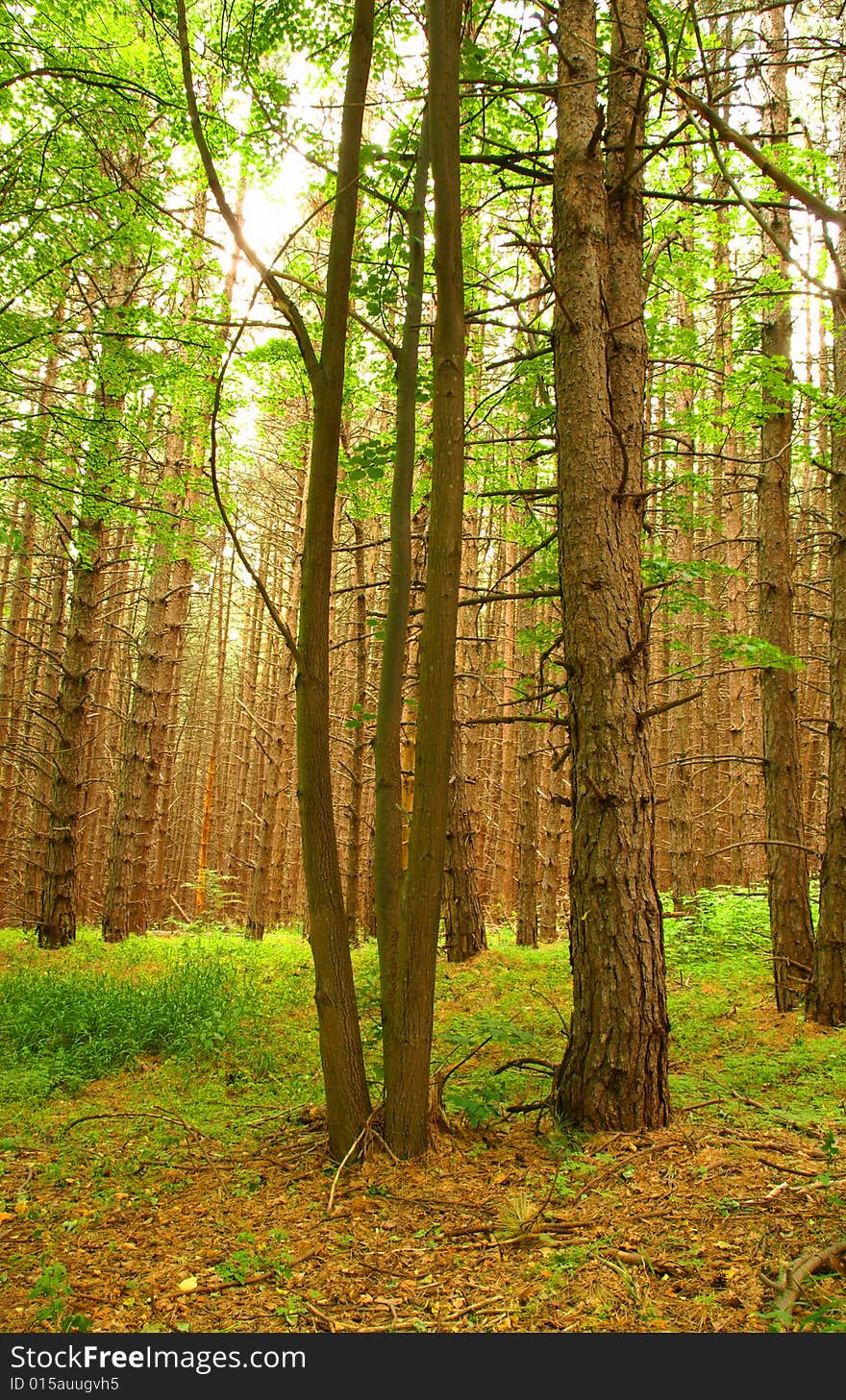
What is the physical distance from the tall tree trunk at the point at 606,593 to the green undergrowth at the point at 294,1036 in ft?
2.37

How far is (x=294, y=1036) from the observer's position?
682 cm

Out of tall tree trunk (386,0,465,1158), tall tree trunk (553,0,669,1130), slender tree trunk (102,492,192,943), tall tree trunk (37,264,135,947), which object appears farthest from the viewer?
slender tree trunk (102,492,192,943)

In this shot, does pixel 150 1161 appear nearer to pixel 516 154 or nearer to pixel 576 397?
pixel 576 397

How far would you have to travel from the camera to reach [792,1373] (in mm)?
2330

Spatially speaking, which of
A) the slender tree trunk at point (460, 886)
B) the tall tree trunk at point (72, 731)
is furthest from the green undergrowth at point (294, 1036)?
the tall tree trunk at point (72, 731)

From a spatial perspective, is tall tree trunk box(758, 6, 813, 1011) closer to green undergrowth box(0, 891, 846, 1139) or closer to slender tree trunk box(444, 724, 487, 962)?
green undergrowth box(0, 891, 846, 1139)

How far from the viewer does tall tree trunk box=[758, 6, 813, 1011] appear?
7.49 metres

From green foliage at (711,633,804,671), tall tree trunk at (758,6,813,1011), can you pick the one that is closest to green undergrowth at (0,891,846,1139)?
tall tree trunk at (758,6,813,1011)

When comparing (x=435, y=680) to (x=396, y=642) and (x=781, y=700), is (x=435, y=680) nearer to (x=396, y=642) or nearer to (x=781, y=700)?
(x=396, y=642)

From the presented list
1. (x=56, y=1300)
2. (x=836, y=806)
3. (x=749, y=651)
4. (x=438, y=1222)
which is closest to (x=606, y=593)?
(x=749, y=651)

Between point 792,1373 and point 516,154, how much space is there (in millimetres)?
6005

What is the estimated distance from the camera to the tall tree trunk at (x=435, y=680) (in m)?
4.04

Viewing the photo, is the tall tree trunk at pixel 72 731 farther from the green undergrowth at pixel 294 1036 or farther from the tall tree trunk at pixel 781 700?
the tall tree trunk at pixel 781 700

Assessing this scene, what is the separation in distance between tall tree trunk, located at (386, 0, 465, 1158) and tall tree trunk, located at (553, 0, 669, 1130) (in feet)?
2.68
